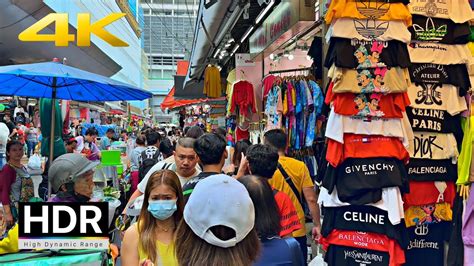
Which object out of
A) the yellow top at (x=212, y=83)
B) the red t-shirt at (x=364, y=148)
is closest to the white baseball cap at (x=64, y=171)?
the red t-shirt at (x=364, y=148)

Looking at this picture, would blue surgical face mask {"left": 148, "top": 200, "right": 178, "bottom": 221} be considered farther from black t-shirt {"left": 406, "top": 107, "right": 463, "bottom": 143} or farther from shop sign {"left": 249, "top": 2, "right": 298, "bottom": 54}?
shop sign {"left": 249, "top": 2, "right": 298, "bottom": 54}

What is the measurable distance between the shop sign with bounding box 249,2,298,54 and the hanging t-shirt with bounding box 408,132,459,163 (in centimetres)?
220

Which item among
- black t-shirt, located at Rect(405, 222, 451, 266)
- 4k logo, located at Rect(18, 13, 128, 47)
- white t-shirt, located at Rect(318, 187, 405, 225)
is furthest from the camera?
4k logo, located at Rect(18, 13, 128, 47)

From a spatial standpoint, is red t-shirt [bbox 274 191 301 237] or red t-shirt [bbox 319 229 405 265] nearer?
red t-shirt [bbox 274 191 301 237]

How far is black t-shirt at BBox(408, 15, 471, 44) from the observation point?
3.49m

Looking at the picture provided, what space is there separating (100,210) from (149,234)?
0.31m

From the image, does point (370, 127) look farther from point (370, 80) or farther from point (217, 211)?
point (217, 211)

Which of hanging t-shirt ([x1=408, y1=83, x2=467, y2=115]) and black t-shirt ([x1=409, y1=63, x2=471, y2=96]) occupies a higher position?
black t-shirt ([x1=409, y1=63, x2=471, y2=96])

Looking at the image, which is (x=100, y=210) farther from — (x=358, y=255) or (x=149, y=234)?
(x=358, y=255)

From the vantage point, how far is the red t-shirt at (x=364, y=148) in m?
3.23

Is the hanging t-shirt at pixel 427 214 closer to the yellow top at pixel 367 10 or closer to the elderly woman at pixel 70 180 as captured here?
the yellow top at pixel 367 10

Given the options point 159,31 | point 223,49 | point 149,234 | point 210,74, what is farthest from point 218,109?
point 159,31

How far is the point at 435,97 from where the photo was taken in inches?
137

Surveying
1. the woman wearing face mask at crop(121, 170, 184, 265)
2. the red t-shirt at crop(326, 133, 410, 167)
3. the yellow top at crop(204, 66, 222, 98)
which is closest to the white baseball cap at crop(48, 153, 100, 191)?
the woman wearing face mask at crop(121, 170, 184, 265)
